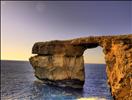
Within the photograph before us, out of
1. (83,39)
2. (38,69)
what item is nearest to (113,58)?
(83,39)

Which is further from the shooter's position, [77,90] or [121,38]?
[77,90]

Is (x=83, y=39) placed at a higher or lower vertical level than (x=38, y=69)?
higher

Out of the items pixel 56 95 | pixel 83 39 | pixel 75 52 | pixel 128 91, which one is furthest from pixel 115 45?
pixel 75 52

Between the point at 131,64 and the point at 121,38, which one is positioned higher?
the point at 121,38

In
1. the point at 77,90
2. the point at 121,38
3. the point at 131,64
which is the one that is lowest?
the point at 77,90

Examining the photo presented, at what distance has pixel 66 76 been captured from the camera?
3875 centimetres

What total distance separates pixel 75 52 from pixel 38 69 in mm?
7912

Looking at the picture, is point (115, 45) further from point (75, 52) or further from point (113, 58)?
point (75, 52)

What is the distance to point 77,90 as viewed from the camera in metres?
38.1

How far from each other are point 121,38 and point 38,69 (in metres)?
22.0

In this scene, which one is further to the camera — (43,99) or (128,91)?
(43,99)

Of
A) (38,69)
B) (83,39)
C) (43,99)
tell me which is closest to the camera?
(43,99)

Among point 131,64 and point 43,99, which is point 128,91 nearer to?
point 131,64

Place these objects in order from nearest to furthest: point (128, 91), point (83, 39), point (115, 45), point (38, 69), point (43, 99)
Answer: point (128, 91) → point (115, 45) → point (43, 99) → point (83, 39) → point (38, 69)
